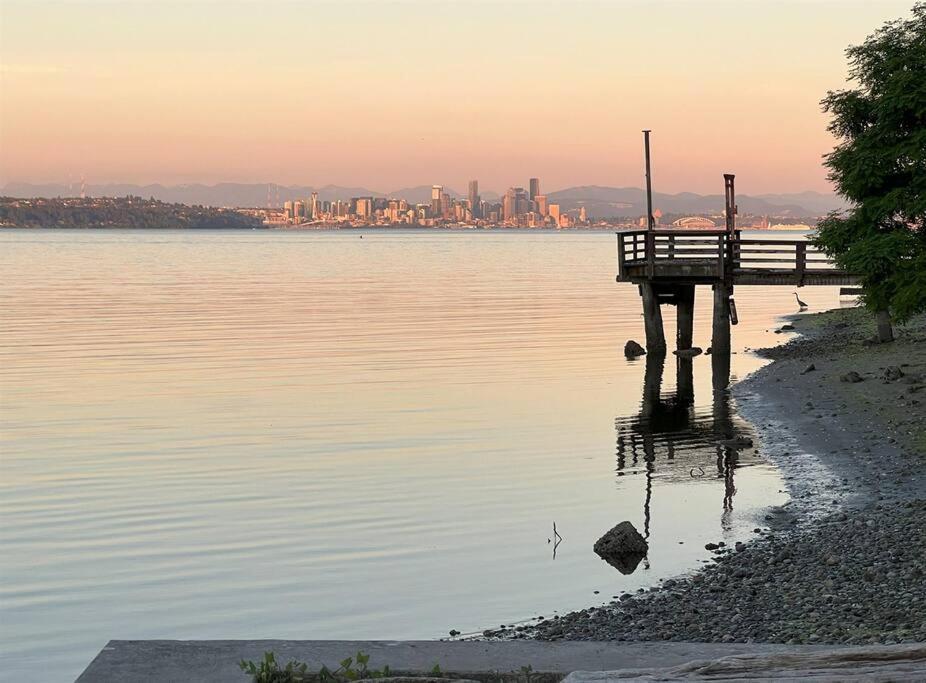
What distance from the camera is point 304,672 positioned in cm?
723

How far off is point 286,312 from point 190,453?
125ft

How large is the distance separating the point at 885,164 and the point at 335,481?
15074 mm

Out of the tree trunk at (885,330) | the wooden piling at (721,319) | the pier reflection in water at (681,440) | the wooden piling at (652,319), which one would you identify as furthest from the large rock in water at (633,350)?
the tree trunk at (885,330)

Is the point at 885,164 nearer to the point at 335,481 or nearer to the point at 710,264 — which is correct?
the point at 710,264

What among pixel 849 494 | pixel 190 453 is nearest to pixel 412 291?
pixel 190 453

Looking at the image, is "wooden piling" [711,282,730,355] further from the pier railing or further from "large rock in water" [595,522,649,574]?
"large rock in water" [595,522,649,574]

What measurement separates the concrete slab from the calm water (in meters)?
4.27

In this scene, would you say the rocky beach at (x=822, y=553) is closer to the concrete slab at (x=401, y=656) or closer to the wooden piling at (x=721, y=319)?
the concrete slab at (x=401, y=656)

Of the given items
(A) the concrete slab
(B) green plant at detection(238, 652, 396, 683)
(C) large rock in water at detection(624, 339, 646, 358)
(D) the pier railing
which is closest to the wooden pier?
(D) the pier railing

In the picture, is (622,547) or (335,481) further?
(335,481)

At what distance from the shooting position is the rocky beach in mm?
11016

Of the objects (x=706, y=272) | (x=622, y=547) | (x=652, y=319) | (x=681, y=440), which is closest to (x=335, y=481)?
(x=622, y=547)

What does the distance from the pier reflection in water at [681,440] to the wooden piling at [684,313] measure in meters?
5.83

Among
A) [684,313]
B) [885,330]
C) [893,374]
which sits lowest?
[893,374]
